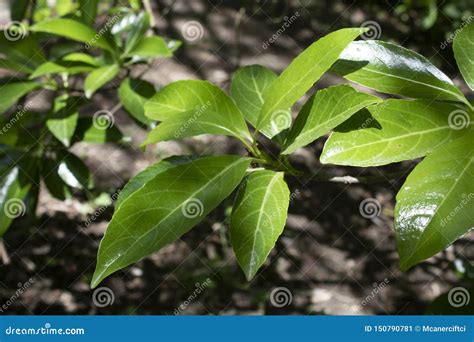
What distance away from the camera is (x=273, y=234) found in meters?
1.09

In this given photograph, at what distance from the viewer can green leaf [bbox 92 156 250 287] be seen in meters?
1.00

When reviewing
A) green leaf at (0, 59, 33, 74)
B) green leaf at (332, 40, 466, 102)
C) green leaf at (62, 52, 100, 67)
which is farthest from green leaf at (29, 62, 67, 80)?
green leaf at (332, 40, 466, 102)

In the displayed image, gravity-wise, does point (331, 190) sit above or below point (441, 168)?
below

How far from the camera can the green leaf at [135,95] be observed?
6.20 feet

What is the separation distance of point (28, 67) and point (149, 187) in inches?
Answer: 44.8

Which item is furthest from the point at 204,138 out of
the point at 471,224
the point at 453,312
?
the point at 471,224

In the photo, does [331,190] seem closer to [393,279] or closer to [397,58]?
[393,279]
